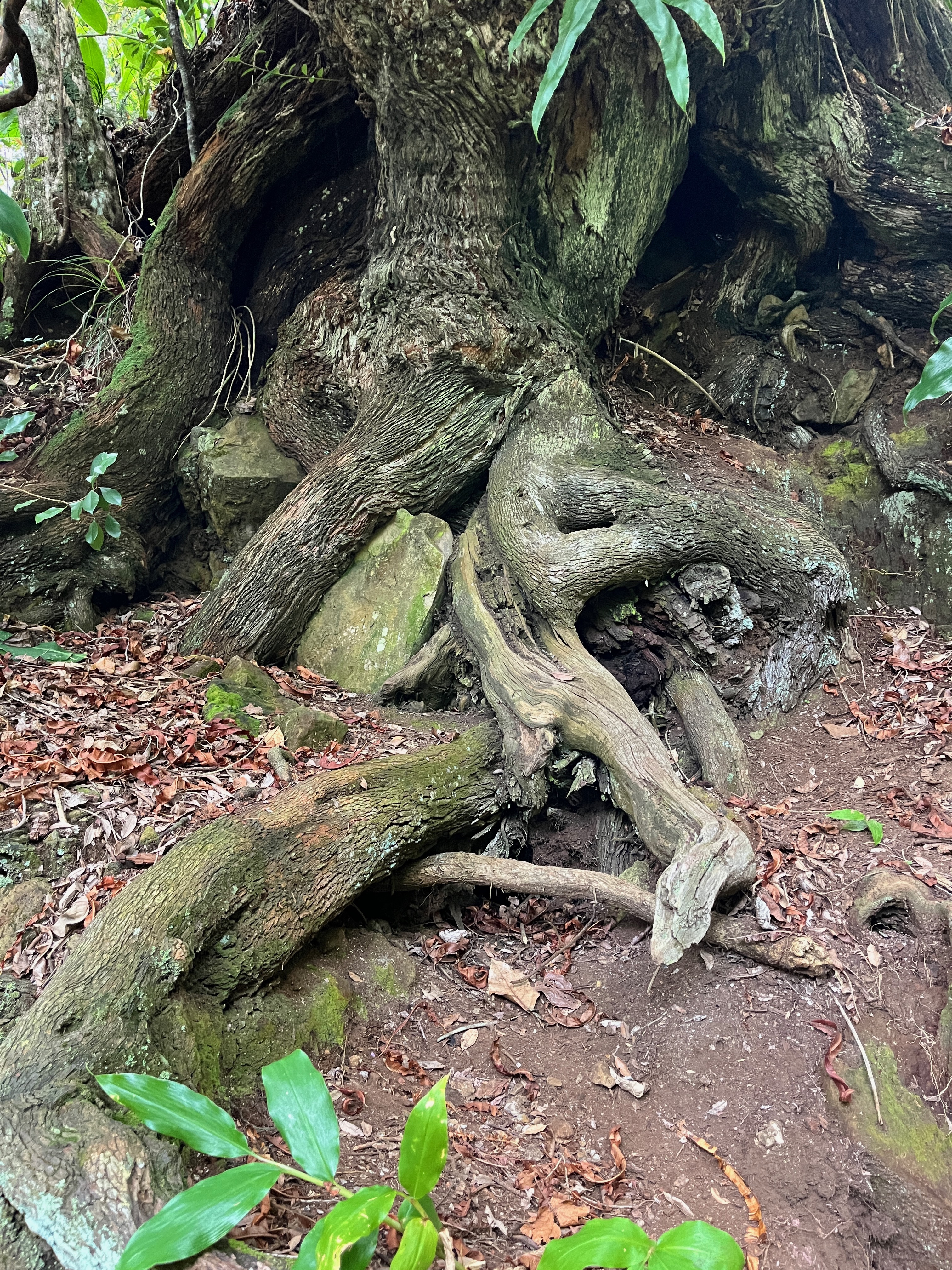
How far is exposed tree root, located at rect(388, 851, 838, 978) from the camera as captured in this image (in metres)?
2.85

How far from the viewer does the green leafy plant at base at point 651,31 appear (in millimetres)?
999

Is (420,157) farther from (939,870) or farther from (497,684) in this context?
(939,870)

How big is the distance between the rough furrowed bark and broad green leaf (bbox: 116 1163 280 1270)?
46cm

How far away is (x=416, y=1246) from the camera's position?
4.53 feet

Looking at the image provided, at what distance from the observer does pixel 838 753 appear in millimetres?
4258

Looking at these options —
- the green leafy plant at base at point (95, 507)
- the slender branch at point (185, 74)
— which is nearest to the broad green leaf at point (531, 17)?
the green leafy plant at base at point (95, 507)

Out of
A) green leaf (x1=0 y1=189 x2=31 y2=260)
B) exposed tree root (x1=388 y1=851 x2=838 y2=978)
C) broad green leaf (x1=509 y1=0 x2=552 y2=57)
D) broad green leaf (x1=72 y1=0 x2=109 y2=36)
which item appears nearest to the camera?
broad green leaf (x1=509 y1=0 x2=552 y2=57)

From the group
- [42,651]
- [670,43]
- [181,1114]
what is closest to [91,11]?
[42,651]

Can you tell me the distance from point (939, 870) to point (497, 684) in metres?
2.23

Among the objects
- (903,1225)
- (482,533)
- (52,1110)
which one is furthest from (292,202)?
(903,1225)

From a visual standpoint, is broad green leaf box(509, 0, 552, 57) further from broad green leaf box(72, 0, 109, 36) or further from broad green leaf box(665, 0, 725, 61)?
broad green leaf box(72, 0, 109, 36)

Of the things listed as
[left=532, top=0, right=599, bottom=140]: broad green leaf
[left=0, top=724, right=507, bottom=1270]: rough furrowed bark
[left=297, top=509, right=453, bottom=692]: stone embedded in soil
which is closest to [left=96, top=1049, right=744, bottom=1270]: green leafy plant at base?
[left=0, top=724, right=507, bottom=1270]: rough furrowed bark

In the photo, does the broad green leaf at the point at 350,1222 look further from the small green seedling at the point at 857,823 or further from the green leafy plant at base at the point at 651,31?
the small green seedling at the point at 857,823

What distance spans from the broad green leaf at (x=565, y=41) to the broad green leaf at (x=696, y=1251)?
76.6 inches
